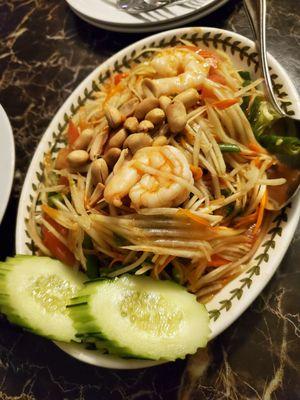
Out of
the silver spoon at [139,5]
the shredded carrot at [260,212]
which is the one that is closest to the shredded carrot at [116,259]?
the shredded carrot at [260,212]

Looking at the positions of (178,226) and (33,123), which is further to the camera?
(33,123)

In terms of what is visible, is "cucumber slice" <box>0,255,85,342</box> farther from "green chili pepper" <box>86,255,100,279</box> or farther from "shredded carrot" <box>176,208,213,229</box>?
"shredded carrot" <box>176,208,213,229</box>

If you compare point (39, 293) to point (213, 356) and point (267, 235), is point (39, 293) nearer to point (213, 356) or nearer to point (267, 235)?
point (213, 356)

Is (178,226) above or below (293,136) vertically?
below

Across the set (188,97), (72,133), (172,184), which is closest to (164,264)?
(172,184)

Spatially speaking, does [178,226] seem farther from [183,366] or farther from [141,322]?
[183,366]

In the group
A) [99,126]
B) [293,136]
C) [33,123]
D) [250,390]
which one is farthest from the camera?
[33,123]

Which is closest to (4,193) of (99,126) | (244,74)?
(99,126)

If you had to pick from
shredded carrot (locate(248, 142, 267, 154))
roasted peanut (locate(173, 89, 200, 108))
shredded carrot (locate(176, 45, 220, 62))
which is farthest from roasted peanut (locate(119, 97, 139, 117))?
shredded carrot (locate(248, 142, 267, 154))
